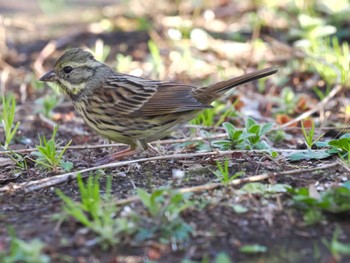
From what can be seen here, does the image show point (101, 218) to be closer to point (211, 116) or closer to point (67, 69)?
point (67, 69)

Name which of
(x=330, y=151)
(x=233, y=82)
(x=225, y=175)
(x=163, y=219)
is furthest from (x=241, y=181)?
(x=233, y=82)

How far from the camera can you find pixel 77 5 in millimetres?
11891

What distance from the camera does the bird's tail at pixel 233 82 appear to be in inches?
207

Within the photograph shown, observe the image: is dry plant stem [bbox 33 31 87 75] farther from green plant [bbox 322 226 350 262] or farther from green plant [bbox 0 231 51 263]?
green plant [bbox 322 226 350 262]

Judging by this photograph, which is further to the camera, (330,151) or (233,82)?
(233,82)

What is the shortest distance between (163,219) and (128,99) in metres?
1.88

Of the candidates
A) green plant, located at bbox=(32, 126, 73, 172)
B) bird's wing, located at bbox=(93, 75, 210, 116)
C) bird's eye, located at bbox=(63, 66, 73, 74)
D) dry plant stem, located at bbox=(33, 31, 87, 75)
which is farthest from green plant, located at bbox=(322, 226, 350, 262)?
dry plant stem, located at bbox=(33, 31, 87, 75)

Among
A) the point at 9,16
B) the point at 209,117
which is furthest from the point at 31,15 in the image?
the point at 209,117

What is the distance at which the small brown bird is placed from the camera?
522 cm

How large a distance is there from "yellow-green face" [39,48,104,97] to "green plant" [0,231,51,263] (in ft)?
7.63

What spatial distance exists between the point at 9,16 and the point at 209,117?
5.71 metres

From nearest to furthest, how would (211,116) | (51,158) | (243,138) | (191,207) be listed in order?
Result: 1. (191,207)
2. (51,158)
3. (243,138)
4. (211,116)

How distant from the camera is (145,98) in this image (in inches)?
211

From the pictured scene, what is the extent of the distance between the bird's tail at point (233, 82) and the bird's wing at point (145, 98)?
0.54 ft
